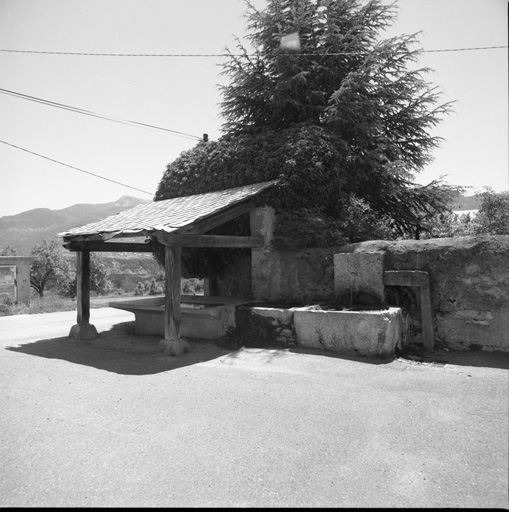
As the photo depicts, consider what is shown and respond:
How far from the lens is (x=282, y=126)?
1153 centimetres

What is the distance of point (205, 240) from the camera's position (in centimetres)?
689

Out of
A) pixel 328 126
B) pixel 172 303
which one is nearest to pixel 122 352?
pixel 172 303

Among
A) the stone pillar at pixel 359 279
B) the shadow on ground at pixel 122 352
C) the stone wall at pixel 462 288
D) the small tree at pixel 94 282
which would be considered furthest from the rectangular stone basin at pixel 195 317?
the small tree at pixel 94 282

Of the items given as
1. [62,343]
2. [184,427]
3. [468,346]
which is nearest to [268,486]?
[184,427]

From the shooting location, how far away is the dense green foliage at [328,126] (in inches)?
360

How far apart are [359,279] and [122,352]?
4232mm

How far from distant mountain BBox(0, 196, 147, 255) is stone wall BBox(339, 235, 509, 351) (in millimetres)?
88292

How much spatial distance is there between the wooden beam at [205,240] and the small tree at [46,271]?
2323cm

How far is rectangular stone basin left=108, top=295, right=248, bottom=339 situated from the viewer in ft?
24.5

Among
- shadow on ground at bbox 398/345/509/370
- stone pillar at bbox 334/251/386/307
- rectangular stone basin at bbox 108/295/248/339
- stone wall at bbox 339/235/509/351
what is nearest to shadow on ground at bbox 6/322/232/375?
rectangular stone basin at bbox 108/295/248/339

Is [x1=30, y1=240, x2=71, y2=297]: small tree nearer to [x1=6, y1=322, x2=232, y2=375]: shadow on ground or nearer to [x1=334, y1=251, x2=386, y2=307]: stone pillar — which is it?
[x1=6, y1=322, x2=232, y2=375]: shadow on ground

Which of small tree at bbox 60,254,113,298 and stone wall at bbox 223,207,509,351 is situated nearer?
stone wall at bbox 223,207,509,351

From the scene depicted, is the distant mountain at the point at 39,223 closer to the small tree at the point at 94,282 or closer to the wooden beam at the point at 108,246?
the small tree at the point at 94,282

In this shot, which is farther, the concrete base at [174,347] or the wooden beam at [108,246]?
the wooden beam at [108,246]
